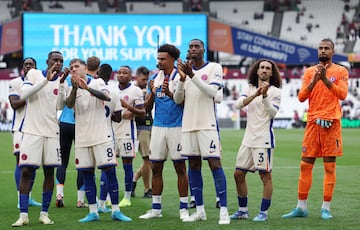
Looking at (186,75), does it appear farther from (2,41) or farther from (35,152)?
(2,41)

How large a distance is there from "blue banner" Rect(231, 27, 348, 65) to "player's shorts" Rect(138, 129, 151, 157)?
3489 cm

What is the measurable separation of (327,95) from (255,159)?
135 centimetres

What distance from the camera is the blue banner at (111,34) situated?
41.7m

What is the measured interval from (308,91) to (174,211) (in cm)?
276

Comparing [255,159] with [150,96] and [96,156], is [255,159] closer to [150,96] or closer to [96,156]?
[150,96]

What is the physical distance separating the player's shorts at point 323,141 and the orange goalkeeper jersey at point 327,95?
0.14 m

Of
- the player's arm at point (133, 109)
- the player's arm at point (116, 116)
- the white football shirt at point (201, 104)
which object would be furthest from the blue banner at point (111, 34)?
the white football shirt at point (201, 104)

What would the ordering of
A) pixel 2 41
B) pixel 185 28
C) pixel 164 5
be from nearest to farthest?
pixel 185 28 → pixel 2 41 → pixel 164 5

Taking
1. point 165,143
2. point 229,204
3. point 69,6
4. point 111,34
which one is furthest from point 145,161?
point 69,6

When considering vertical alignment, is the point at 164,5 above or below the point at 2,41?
above

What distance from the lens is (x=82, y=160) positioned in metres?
10.7

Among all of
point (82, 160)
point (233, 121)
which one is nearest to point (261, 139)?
point (82, 160)

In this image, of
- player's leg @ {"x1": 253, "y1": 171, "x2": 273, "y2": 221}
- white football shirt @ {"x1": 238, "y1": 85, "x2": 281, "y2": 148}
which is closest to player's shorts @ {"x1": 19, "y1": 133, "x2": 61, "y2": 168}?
white football shirt @ {"x1": 238, "y1": 85, "x2": 281, "y2": 148}

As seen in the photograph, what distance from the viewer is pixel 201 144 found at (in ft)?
34.8
